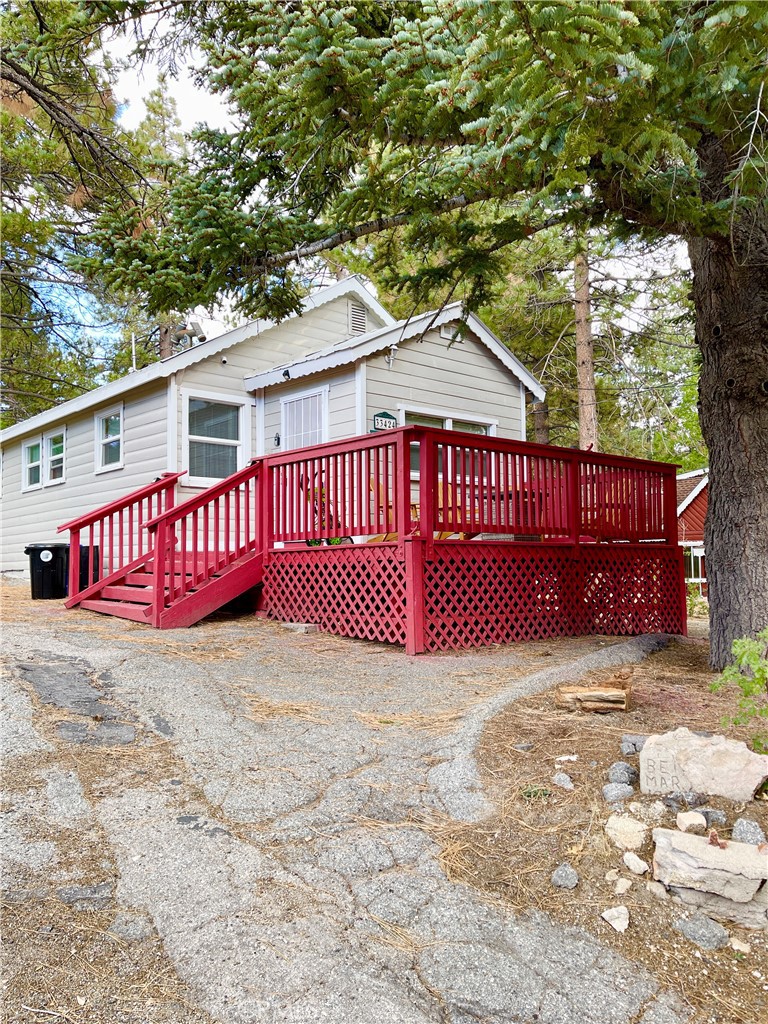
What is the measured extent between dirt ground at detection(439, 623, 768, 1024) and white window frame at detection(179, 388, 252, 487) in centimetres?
708

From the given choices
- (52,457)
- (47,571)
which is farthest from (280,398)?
(52,457)

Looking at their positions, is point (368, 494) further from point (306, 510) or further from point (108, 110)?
point (108, 110)

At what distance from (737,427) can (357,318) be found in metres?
8.85

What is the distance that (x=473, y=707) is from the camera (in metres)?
4.10

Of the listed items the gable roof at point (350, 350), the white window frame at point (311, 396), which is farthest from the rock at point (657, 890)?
the white window frame at point (311, 396)

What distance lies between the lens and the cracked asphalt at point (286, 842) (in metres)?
1.80

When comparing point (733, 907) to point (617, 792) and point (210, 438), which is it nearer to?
point (617, 792)

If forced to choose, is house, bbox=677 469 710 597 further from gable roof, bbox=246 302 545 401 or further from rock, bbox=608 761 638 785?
rock, bbox=608 761 638 785

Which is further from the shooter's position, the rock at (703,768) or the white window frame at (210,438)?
the white window frame at (210,438)

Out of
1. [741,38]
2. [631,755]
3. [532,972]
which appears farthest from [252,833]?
[741,38]

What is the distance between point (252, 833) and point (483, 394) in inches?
399

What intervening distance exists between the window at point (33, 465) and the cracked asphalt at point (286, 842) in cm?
1033

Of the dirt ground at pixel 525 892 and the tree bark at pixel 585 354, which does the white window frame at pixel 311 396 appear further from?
the tree bark at pixel 585 354

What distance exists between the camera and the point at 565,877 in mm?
2287
